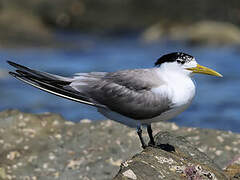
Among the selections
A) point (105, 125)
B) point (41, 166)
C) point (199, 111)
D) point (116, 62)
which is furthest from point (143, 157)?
point (116, 62)

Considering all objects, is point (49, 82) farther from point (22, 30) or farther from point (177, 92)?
point (22, 30)

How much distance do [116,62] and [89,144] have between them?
11388mm

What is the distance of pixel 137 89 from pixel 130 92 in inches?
3.4

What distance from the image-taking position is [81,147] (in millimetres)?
8273

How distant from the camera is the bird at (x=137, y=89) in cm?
621

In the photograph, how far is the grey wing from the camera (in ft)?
20.7

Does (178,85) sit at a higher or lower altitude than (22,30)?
lower

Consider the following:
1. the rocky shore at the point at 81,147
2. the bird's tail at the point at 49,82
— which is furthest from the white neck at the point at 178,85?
the bird's tail at the point at 49,82

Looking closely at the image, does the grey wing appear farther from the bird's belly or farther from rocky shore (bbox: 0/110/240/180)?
rocky shore (bbox: 0/110/240/180)

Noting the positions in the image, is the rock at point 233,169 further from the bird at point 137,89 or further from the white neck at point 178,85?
the white neck at point 178,85

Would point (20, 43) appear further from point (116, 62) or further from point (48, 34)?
point (116, 62)

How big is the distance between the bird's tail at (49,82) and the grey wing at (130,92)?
0.07m

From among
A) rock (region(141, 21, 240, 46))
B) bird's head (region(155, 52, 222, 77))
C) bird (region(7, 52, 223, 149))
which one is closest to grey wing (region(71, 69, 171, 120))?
bird (region(7, 52, 223, 149))

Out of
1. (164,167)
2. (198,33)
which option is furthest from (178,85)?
(198,33)
